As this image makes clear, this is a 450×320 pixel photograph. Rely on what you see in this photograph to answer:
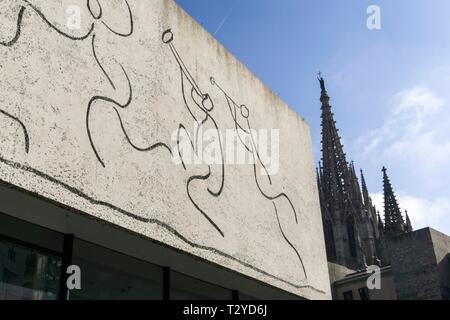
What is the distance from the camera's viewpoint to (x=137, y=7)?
494cm

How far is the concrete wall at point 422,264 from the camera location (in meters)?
18.6

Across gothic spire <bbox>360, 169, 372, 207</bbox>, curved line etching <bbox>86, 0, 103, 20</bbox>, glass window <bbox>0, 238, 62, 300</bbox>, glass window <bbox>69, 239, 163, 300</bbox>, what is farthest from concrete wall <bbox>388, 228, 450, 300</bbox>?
gothic spire <bbox>360, 169, 372, 207</bbox>

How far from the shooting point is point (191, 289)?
531 cm

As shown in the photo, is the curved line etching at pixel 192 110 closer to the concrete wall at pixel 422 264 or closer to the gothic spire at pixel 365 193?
the concrete wall at pixel 422 264

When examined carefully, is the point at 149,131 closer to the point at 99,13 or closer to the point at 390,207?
the point at 99,13

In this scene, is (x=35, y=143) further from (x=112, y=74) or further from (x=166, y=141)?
(x=166, y=141)

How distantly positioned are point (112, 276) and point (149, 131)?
4.28 feet

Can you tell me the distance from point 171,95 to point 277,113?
95.1 inches

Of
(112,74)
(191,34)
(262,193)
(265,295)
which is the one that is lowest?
(265,295)

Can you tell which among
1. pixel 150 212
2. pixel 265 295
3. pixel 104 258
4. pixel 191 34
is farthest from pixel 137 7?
pixel 265 295

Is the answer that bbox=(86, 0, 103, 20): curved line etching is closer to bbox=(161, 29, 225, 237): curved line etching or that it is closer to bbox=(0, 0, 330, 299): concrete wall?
bbox=(0, 0, 330, 299): concrete wall

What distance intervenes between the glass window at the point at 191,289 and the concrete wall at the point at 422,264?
15.0 meters

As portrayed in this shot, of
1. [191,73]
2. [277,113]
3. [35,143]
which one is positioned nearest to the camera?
[35,143]

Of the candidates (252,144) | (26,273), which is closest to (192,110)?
(252,144)
